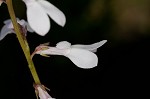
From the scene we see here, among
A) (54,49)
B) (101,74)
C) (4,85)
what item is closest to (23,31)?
(54,49)

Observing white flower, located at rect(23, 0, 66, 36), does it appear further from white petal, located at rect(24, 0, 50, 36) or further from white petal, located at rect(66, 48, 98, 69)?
white petal, located at rect(66, 48, 98, 69)

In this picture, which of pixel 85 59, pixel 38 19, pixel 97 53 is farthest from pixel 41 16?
pixel 97 53

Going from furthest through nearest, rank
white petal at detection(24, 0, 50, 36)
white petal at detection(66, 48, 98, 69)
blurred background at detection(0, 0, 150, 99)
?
blurred background at detection(0, 0, 150, 99) → white petal at detection(66, 48, 98, 69) → white petal at detection(24, 0, 50, 36)

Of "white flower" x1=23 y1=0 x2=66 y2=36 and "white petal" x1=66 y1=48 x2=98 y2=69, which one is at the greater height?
"white flower" x1=23 y1=0 x2=66 y2=36

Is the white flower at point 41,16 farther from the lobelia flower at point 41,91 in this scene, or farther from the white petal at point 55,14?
the lobelia flower at point 41,91

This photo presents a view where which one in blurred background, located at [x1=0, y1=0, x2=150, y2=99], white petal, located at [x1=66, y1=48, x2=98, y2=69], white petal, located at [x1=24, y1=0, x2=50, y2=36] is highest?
white petal, located at [x1=24, y1=0, x2=50, y2=36]

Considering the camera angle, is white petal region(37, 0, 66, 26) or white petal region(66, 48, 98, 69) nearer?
white petal region(37, 0, 66, 26)

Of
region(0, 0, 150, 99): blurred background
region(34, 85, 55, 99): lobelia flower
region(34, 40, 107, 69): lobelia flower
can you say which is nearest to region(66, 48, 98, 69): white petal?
region(34, 40, 107, 69): lobelia flower

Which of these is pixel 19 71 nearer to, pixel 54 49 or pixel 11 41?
pixel 11 41
